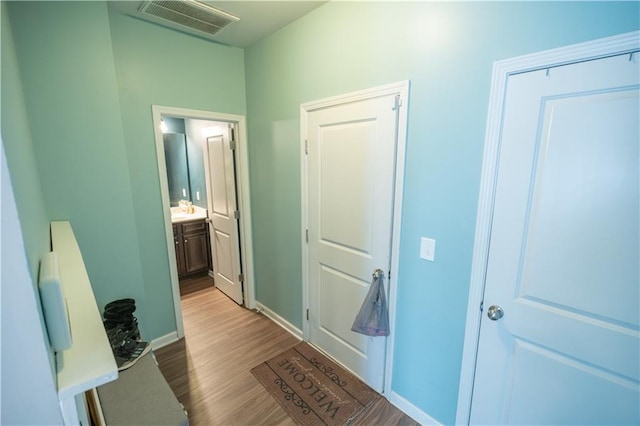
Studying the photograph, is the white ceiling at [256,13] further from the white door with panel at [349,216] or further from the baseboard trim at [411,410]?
the baseboard trim at [411,410]

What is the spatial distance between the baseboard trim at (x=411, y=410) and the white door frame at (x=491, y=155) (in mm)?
195

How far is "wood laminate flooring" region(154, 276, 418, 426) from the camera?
5.73 feet

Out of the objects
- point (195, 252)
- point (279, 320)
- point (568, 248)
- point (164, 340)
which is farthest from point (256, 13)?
point (195, 252)

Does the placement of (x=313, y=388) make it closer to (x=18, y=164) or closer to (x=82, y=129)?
(x=18, y=164)

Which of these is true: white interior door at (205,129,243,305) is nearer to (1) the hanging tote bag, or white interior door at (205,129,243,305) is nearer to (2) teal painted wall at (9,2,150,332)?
(2) teal painted wall at (9,2,150,332)

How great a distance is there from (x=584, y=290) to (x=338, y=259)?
1.33m

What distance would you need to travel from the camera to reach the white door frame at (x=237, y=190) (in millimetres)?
2252

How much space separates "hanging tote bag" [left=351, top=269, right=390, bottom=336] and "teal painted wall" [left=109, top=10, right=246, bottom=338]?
183cm

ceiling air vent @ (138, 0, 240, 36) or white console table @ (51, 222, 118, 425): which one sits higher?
ceiling air vent @ (138, 0, 240, 36)

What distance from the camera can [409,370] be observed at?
172cm

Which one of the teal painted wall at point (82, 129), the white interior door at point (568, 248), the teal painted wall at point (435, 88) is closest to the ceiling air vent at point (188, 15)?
the teal painted wall at point (82, 129)

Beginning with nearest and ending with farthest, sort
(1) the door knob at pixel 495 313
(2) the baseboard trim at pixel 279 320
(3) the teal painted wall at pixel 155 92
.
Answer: (1) the door knob at pixel 495 313, (3) the teal painted wall at pixel 155 92, (2) the baseboard trim at pixel 279 320

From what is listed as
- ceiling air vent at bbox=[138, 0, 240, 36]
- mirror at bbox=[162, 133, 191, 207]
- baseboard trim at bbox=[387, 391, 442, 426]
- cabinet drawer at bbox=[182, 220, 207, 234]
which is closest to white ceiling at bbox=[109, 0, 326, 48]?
ceiling air vent at bbox=[138, 0, 240, 36]

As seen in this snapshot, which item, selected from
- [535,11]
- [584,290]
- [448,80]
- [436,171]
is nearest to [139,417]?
[436,171]
